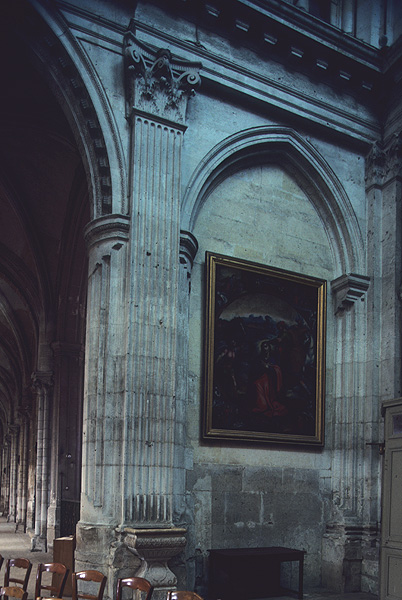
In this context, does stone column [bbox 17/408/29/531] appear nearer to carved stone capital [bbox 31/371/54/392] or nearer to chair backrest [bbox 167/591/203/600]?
carved stone capital [bbox 31/371/54/392]

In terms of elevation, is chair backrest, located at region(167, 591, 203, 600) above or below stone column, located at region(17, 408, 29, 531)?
above

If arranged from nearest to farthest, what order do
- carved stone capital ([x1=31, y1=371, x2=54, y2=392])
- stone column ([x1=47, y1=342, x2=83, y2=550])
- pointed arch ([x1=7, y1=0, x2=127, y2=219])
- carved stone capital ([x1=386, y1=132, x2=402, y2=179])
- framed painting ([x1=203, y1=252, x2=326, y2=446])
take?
pointed arch ([x1=7, y1=0, x2=127, y2=219])
framed painting ([x1=203, y1=252, x2=326, y2=446])
carved stone capital ([x1=386, y1=132, x2=402, y2=179])
stone column ([x1=47, y1=342, x2=83, y2=550])
carved stone capital ([x1=31, y1=371, x2=54, y2=392])

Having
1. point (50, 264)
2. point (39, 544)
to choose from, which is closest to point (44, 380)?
point (50, 264)

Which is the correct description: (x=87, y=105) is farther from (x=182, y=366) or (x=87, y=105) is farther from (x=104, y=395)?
(x=104, y=395)

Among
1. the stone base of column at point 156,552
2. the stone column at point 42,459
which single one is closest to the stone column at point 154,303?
the stone base of column at point 156,552

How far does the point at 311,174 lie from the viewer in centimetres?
1230

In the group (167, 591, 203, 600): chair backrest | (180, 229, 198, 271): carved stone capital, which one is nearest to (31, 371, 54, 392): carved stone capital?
(180, 229, 198, 271): carved stone capital

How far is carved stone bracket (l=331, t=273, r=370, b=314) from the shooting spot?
12.0 metres

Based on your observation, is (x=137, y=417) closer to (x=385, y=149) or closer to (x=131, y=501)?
(x=131, y=501)

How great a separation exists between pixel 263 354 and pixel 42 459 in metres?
8.52

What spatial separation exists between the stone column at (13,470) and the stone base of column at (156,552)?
20.7 metres

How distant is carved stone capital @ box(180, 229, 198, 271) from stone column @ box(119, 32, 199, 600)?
0.21 meters

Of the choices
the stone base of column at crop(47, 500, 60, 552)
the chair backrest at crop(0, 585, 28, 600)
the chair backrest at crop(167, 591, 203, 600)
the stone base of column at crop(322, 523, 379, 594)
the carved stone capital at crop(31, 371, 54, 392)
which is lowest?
the stone base of column at crop(47, 500, 60, 552)

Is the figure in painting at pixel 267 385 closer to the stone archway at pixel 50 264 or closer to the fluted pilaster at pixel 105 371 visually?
the fluted pilaster at pixel 105 371
